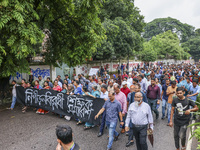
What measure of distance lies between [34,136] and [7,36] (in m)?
3.86

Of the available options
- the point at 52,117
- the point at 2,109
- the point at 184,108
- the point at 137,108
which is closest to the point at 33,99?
the point at 52,117

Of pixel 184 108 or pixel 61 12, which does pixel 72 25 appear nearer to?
pixel 61 12

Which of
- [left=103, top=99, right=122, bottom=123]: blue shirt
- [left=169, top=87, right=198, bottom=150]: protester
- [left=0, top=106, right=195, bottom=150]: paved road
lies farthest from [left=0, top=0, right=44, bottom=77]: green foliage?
[left=169, top=87, right=198, bottom=150]: protester

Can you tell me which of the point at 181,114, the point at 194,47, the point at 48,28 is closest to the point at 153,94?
the point at 181,114

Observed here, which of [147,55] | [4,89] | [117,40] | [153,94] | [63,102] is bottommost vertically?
[63,102]

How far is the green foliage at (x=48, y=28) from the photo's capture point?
5457 millimetres

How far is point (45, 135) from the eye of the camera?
5.07 m

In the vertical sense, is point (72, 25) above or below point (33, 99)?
above

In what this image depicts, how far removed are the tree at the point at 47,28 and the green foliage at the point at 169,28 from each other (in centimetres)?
7516

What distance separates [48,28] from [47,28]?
0.54 feet

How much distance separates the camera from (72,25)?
27.5ft

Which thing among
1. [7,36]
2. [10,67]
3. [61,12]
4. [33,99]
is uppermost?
[61,12]

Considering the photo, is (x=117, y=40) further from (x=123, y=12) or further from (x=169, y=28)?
(x=169, y=28)

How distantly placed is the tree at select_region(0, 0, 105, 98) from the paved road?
2.11 metres
